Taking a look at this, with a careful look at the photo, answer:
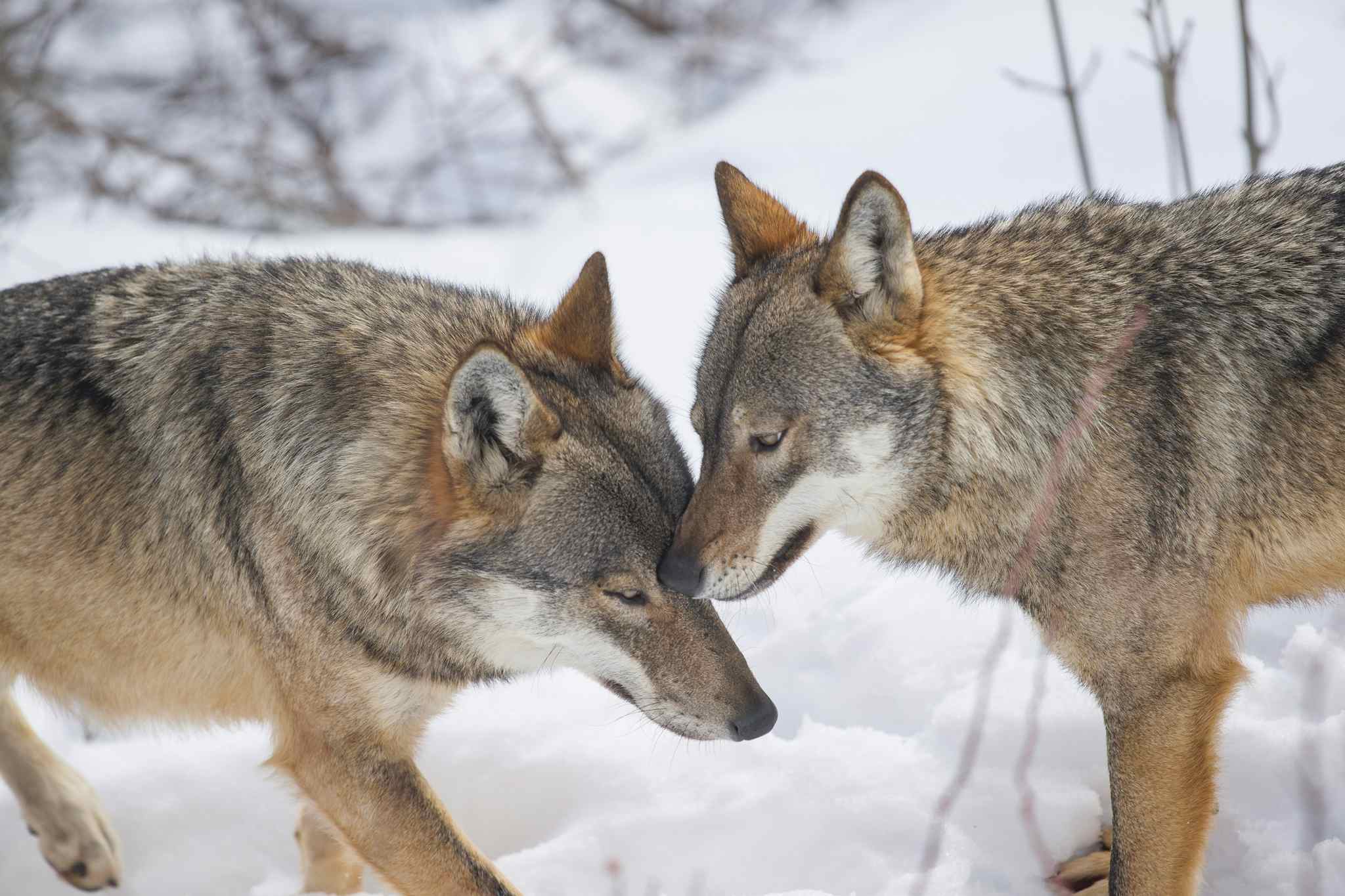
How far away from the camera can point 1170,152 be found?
20.0 ft

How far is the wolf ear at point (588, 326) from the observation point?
367cm

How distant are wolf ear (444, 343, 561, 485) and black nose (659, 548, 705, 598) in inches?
17.4

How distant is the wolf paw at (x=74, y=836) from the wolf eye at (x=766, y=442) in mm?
2674

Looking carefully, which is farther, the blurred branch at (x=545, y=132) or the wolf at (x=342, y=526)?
the blurred branch at (x=545, y=132)

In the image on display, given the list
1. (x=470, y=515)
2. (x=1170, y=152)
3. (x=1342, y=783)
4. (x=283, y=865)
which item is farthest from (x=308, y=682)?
(x=1170, y=152)

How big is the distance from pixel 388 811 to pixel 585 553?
3.02 ft

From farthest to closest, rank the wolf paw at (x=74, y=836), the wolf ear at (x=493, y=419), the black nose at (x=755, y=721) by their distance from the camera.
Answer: the wolf paw at (x=74, y=836)
the black nose at (x=755, y=721)
the wolf ear at (x=493, y=419)

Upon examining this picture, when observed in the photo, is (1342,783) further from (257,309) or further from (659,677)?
(257,309)

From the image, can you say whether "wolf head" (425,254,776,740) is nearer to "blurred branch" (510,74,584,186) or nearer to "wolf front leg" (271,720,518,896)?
"wolf front leg" (271,720,518,896)

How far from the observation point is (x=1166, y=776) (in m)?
3.29

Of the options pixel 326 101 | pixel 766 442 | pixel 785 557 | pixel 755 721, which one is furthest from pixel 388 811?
pixel 326 101

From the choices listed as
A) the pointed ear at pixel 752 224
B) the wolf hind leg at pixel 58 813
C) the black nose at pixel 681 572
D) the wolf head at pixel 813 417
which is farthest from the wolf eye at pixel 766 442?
the wolf hind leg at pixel 58 813

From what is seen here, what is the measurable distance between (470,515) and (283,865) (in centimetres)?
182

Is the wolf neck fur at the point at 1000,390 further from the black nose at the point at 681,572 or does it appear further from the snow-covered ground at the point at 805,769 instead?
the black nose at the point at 681,572
